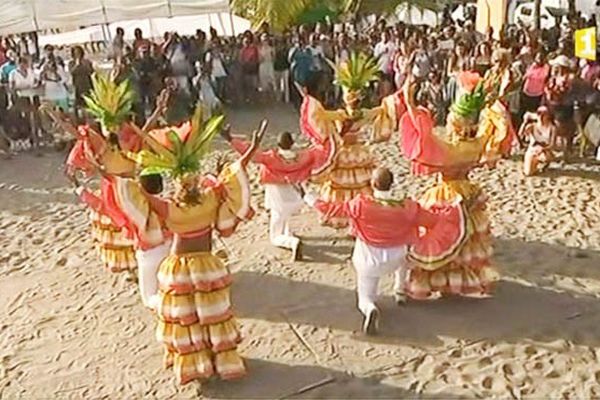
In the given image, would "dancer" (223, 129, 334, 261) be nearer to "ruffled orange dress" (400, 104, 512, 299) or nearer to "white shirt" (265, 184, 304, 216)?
"white shirt" (265, 184, 304, 216)

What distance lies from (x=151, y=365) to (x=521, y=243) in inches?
168

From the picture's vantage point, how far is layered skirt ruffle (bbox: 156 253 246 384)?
6395 millimetres

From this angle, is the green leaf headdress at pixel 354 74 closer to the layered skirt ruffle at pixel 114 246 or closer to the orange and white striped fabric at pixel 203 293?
the layered skirt ruffle at pixel 114 246

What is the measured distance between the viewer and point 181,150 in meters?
6.39

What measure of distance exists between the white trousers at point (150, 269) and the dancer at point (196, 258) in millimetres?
841

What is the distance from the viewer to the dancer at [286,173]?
875cm

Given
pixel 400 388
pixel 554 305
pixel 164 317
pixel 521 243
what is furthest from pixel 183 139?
pixel 521 243

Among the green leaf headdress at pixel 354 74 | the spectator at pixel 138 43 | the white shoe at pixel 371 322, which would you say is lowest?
the white shoe at pixel 371 322

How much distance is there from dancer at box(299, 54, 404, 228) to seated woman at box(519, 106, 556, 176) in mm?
2977

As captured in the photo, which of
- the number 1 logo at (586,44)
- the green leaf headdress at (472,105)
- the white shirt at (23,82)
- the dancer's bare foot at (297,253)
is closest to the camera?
the green leaf headdress at (472,105)

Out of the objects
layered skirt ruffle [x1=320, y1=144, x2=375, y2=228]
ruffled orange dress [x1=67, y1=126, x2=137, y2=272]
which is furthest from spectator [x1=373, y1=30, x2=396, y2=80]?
ruffled orange dress [x1=67, y1=126, x2=137, y2=272]

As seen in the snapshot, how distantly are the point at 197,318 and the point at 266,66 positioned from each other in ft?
35.5

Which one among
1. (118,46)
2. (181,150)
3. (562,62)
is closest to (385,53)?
(562,62)

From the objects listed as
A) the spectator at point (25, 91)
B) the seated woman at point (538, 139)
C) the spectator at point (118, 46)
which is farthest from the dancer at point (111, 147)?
the spectator at point (118, 46)
